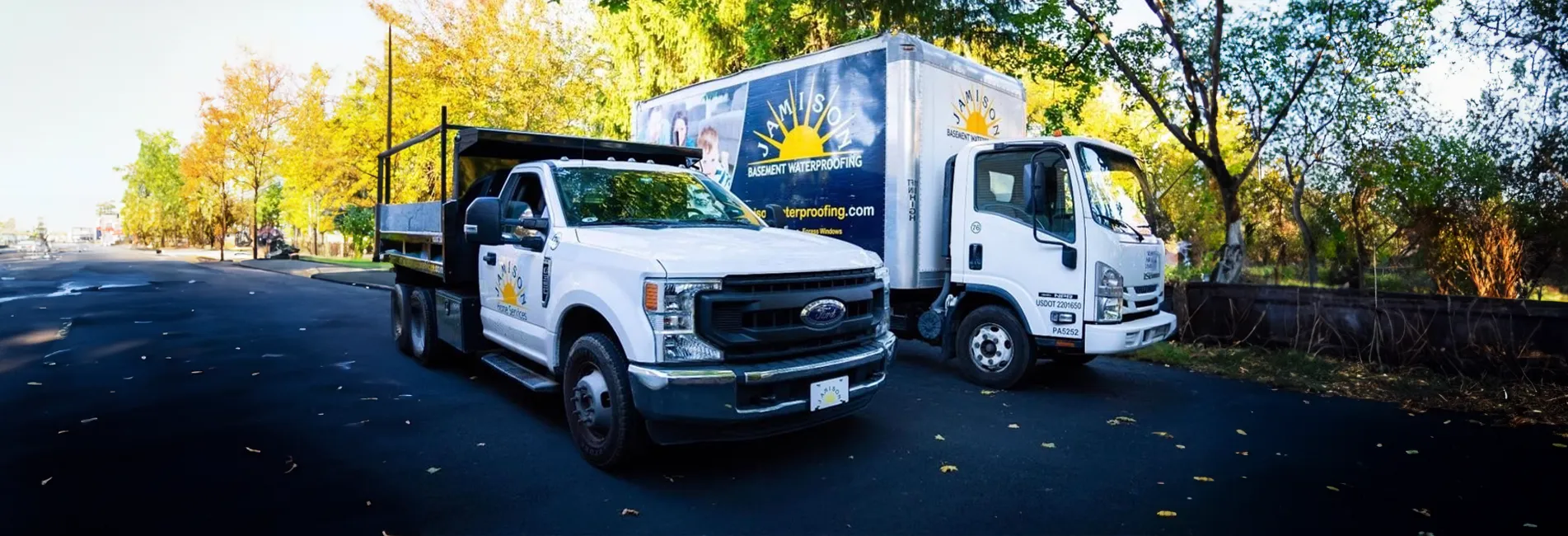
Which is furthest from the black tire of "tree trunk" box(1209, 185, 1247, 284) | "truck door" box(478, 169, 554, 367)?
"truck door" box(478, 169, 554, 367)

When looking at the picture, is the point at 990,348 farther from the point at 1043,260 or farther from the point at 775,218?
the point at 775,218

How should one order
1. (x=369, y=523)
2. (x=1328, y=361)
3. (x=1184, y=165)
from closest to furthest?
(x=369, y=523), (x=1328, y=361), (x=1184, y=165)

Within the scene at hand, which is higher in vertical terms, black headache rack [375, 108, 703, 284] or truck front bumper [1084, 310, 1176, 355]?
black headache rack [375, 108, 703, 284]

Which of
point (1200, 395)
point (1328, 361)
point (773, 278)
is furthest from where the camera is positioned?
point (1328, 361)

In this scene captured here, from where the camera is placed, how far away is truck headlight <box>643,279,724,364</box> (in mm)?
4164

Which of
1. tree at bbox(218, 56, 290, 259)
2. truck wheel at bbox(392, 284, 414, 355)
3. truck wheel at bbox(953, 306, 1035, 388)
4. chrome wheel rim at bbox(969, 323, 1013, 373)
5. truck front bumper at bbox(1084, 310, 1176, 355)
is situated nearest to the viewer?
truck front bumper at bbox(1084, 310, 1176, 355)

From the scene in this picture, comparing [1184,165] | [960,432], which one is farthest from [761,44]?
[1184,165]

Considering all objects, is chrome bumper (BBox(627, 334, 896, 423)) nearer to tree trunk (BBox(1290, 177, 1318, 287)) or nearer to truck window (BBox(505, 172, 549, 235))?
truck window (BBox(505, 172, 549, 235))

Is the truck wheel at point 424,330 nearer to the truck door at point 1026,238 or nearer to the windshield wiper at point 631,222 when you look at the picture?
the windshield wiper at point 631,222

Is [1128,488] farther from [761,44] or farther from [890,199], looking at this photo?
[761,44]

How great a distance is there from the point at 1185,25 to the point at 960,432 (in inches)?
406

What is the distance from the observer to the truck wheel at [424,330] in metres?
7.59

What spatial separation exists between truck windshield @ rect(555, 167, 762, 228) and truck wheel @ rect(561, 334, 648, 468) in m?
1.02

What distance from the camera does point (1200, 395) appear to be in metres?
7.02
